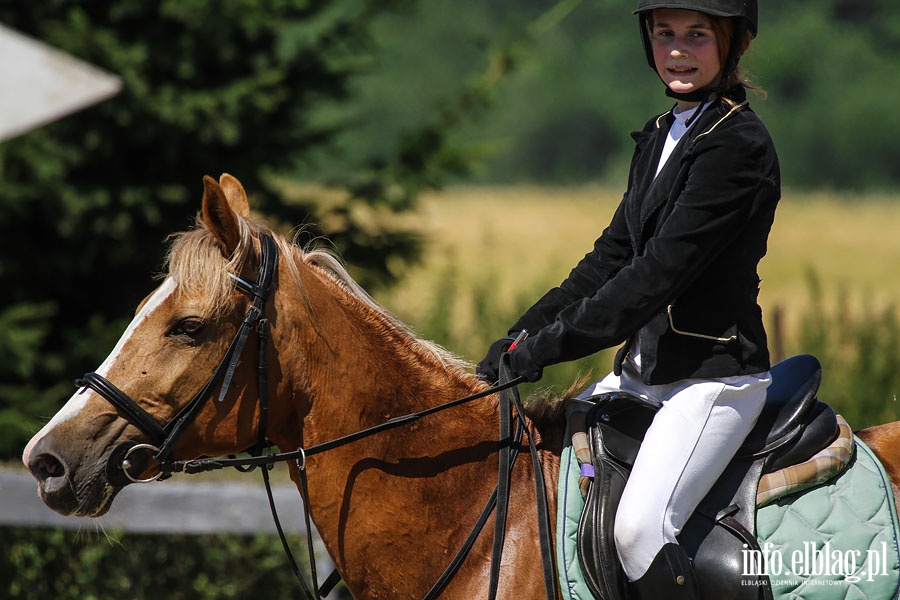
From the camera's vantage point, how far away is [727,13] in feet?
9.89

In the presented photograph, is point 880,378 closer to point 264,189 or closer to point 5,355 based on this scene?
point 264,189

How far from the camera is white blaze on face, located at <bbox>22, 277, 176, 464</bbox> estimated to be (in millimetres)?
2865

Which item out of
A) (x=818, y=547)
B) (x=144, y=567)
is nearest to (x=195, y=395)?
(x=818, y=547)

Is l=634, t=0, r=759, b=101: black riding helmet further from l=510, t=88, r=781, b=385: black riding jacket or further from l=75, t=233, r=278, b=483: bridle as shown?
l=75, t=233, r=278, b=483: bridle

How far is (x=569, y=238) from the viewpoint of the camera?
25688 mm

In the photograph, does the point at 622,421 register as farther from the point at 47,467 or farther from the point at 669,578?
the point at 47,467

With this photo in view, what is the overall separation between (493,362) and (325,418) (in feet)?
1.98

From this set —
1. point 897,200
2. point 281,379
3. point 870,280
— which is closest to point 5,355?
point 281,379

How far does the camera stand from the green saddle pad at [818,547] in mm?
2941

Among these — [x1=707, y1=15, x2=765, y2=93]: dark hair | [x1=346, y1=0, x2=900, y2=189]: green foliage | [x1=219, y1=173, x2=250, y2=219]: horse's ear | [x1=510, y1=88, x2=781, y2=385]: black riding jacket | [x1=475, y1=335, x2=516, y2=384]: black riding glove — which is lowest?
[x1=346, y1=0, x2=900, y2=189]: green foliage

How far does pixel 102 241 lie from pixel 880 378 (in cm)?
630

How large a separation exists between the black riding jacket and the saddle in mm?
176

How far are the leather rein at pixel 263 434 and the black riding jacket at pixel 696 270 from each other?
1.11 feet

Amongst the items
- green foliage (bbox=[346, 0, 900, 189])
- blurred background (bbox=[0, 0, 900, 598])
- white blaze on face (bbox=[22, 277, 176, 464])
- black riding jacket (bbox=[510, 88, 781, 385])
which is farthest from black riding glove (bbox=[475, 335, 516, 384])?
green foliage (bbox=[346, 0, 900, 189])
